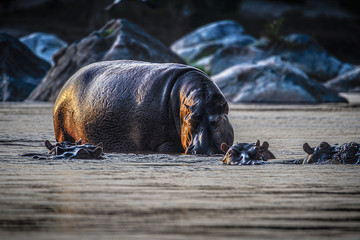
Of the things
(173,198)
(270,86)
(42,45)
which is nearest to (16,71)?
(270,86)

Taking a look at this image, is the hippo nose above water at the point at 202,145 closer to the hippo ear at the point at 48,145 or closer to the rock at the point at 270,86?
the hippo ear at the point at 48,145

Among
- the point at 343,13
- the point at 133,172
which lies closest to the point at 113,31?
the point at 133,172

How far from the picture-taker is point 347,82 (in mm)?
30516

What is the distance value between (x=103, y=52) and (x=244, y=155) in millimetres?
13480

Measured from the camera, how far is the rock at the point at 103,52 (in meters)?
19.4

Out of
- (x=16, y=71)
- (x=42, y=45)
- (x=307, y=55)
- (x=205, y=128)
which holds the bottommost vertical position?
(x=307, y=55)

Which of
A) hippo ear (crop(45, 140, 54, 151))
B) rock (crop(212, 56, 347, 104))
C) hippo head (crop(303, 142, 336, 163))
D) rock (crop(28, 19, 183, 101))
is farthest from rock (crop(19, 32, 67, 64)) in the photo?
hippo head (crop(303, 142, 336, 163))

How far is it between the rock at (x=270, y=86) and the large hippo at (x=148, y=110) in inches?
477

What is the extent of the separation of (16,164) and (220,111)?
215cm

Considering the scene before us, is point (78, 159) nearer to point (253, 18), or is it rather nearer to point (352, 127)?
point (352, 127)

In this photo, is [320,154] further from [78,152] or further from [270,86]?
[270,86]

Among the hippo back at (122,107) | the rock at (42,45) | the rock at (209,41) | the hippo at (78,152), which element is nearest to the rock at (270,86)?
the rock at (209,41)

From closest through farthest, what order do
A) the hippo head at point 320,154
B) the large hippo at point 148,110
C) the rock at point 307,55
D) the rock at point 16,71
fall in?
the hippo head at point 320,154
the large hippo at point 148,110
the rock at point 16,71
the rock at point 307,55

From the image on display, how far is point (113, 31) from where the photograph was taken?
2062cm
